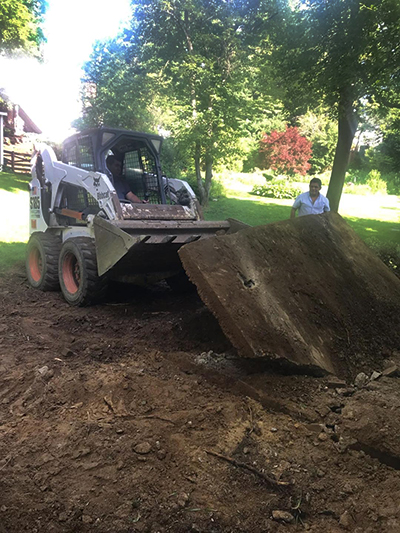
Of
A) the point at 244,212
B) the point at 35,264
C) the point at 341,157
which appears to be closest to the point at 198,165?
the point at 244,212

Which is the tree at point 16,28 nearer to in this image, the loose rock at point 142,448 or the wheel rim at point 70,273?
the wheel rim at point 70,273

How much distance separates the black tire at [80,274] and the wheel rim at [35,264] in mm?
1090

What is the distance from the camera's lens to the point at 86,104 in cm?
2259

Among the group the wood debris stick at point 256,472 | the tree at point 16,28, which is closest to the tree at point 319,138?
the tree at point 16,28

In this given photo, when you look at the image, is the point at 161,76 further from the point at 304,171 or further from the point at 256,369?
the point at 256,369

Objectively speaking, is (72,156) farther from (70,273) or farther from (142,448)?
(142,448)

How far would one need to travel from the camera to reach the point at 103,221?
558 centimetres

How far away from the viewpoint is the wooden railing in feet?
80.3

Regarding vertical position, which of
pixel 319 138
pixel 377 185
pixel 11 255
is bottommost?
pixel 11 255

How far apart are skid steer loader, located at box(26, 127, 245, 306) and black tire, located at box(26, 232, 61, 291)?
16mm

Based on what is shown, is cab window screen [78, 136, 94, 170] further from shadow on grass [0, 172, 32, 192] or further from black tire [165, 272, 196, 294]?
shadow on grass [0, 172, 32, 192]

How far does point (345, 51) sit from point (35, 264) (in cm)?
752

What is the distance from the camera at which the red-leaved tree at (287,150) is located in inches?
1139

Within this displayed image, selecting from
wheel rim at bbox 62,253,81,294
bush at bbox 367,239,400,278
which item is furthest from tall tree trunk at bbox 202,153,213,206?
wheel rim at bbox 62,253,81,294
